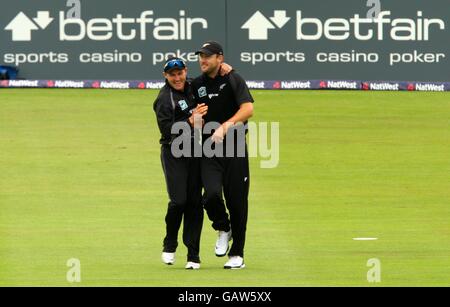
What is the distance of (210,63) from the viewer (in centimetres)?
1313

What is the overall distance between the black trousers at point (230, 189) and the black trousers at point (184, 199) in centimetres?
14

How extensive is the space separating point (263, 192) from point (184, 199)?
642 centimetres

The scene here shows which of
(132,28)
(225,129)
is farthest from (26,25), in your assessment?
(225,129)

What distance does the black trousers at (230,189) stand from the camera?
13219 mm

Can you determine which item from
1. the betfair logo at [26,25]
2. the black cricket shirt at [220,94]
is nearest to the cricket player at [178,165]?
the black cricket shirt at [220,94]

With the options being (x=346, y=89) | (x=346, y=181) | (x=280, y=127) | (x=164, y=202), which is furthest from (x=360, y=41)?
(x=164, y=202)

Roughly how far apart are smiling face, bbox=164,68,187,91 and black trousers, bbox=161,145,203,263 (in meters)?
0.58

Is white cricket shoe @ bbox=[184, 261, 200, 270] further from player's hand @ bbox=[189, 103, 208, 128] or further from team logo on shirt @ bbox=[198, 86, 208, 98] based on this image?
team logo on shirt @ bbox=[198, 86, 208, 98]

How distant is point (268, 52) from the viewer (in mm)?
31984

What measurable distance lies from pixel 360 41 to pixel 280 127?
5.56 meters

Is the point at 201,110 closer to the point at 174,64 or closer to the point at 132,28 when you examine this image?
the point at 174,64

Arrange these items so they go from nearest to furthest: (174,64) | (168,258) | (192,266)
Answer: (174,64) → (192,266) → (168,258)

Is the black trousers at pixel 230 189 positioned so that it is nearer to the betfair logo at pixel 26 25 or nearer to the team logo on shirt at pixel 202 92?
the team logo on shirt at pixel 202 92
